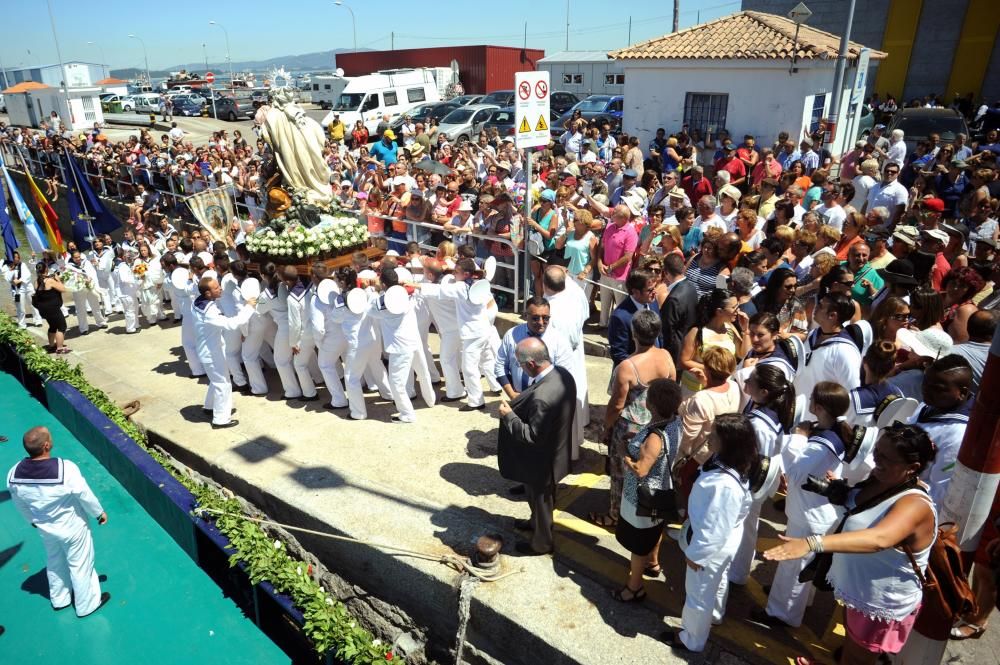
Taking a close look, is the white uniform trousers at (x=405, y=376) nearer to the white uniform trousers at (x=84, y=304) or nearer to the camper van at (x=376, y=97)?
→ the white uniform trousers at (x=84, y=304)

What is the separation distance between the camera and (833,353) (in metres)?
4.64

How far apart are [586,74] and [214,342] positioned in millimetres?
27358

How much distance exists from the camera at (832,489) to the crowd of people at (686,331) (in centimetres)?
6

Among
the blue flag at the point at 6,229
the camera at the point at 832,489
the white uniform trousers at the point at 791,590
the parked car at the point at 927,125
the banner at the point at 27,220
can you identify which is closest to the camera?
the camera at the point at 832,489

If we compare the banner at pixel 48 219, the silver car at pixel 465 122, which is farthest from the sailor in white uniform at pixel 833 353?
the silver car at pixel 465 122

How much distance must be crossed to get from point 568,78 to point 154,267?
25.2 m

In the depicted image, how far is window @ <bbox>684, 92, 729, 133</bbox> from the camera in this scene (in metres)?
16.0

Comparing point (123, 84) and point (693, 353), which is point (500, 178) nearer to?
point (693, 353)

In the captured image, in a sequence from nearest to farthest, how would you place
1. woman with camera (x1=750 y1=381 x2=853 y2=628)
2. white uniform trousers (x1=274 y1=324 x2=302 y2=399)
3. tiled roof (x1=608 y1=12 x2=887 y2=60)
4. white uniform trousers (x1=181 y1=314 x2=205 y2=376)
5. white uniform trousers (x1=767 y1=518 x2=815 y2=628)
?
woman with camera (x1=750 y1=381 x2=853 y2=628), white uniform trousers (x1=767 y1=518 x2=815 y2=628), white uniform trousers (x1=274 y1=324 x2=302 y2=399), white uniform trousers (x1=181 y1=314 x2=205 y2=376), tiled roof (x1=608 y1=12 x2=887 y2=60)

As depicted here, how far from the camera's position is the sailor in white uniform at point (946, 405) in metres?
3.77

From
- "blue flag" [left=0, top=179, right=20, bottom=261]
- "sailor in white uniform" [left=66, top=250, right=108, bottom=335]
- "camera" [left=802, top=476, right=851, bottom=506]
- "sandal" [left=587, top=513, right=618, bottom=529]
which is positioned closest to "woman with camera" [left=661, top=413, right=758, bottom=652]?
"camera" [left=802, top=476, right=851, bottom=506]

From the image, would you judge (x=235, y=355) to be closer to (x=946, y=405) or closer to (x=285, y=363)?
(x=285, y=363)

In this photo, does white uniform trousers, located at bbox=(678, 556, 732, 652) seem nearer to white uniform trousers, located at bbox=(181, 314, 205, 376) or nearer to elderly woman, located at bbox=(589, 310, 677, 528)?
elderly woman, located at bbox=(589, 310, 677, 528)

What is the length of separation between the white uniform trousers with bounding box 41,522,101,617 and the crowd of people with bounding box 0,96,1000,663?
216 centimetres
